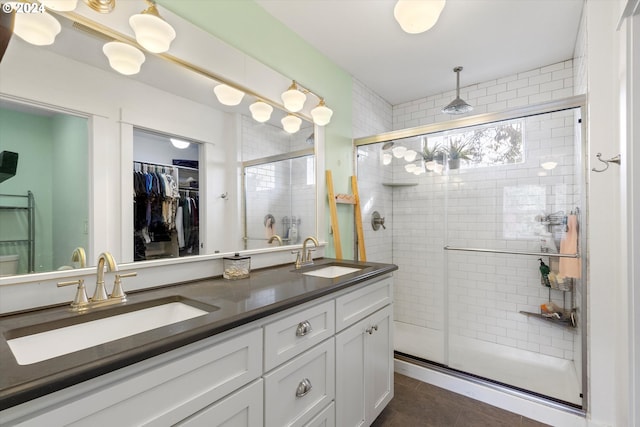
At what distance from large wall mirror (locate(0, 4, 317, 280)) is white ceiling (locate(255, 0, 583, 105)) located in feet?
2.71

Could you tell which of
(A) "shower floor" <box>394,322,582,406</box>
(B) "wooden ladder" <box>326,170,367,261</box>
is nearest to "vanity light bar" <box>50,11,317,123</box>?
(B) "wooden ladder" <box>326,170,367,261</box>

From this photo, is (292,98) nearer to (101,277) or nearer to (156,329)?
(101,277)

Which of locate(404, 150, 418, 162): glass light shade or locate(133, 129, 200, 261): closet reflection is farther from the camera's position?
locate(404, 150, 418, 162): glass light shade

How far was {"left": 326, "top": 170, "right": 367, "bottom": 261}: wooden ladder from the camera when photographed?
2463 mm

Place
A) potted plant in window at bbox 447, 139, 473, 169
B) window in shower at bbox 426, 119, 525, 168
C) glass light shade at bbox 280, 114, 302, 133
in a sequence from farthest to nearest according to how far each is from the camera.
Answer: potted plant in window at bbox 447, 139, 473, 169
window in shower at bbox 426, 119, 525, 168
glass light shade at bbox 280, 114, 302, 133

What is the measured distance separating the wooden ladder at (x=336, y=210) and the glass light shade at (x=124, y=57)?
148cm

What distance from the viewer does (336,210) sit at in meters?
2.53

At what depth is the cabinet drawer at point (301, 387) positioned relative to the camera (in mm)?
1054

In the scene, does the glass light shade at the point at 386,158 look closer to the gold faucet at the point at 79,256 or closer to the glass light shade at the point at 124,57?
the glass light shade at the point at 124,57

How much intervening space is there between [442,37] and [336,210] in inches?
60.1

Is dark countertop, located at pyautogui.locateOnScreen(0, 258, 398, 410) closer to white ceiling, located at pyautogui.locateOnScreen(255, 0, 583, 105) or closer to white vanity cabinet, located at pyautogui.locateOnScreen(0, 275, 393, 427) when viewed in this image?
white vanity cabinet, located at pyautogui.locateOnScreen(0, 275, 393, 427)

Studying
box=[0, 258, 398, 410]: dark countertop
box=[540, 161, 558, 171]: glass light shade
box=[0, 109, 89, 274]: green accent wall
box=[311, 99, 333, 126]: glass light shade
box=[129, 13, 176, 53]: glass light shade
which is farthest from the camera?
box=[540, 161, 558, 171]: glass light shade

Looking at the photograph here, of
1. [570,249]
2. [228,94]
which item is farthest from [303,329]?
[570,249]

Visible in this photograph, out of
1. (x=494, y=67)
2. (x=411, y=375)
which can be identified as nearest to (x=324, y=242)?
(x=411, y=375)
